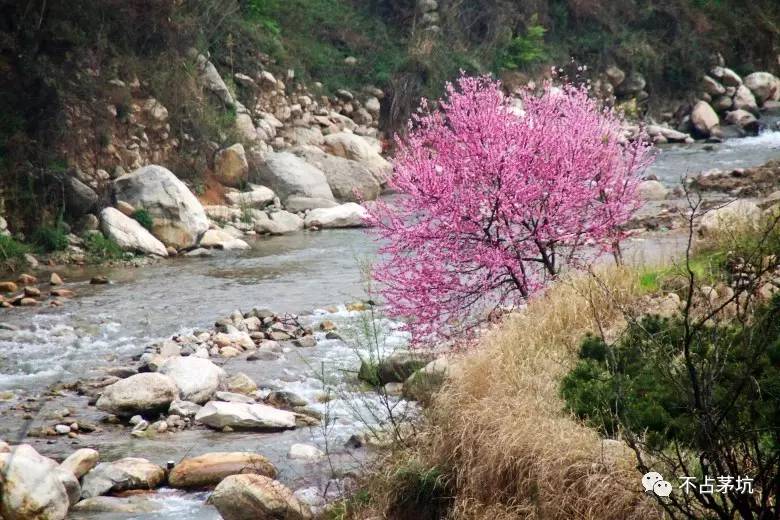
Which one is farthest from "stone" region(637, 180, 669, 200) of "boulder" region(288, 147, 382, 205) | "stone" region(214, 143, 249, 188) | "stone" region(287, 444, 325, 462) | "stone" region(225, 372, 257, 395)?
"stone" region(287, 444, 325, 462)

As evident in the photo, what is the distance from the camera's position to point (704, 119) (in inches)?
1083

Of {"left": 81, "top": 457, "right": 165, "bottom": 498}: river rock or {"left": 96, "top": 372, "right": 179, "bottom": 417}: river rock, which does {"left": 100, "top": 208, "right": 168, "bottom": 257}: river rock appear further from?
{"left": 81, "top": 457, "right": 165, "bottom": 498}: river rock

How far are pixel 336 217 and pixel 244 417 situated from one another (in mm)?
10210

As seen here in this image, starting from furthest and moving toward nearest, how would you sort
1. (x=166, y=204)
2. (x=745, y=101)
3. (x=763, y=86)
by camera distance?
(x=763, y=86) → (x=745, y=101) → (x=166, y=204)

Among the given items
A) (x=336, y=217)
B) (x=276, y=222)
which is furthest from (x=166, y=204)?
(x=336, y=217)

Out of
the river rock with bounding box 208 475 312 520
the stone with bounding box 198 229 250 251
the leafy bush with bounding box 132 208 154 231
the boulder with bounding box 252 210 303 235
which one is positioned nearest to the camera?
the river rock with bounding box 208 475 312 520

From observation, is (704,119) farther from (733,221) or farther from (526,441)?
(526,441)

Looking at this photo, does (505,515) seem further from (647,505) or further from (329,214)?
(329,214)

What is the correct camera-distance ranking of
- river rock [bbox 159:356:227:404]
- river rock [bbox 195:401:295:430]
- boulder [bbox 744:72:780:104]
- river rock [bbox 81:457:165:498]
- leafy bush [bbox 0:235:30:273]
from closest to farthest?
1. river rock [bbox 81:457:165:498]
2. river rock [bbox 195:401:295:430]
3. river rock [bbox 159:356:227:404]
4. leafy bush [bbox 0:235:30:273]
5. boulder [bbox 744:72:780:104]

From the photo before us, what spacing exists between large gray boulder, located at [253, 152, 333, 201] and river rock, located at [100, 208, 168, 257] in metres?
4.10

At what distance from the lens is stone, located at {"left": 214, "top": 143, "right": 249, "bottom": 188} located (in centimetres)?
1875

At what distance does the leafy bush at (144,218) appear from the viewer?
612 inches

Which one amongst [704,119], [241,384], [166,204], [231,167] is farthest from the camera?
[704,119]

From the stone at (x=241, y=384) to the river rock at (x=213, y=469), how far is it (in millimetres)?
1987
